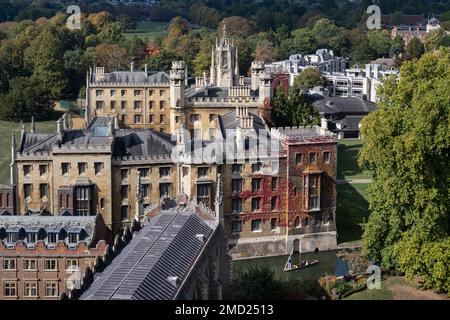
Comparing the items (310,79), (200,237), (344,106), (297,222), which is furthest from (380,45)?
(200,237)

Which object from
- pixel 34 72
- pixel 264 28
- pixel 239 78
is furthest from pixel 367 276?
pixel 264 28

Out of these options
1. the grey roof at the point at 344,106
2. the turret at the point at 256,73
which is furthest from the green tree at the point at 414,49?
the turret at the point at 256,73

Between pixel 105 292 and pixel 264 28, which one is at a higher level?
pixel 264 28

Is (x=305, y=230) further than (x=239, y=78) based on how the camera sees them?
No

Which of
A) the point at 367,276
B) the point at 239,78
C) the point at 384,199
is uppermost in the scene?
the point at 239,78

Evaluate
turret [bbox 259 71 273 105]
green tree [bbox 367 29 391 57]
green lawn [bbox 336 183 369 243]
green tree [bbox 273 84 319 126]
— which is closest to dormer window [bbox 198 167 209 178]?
green lawn [bbox 336 183 369 243]

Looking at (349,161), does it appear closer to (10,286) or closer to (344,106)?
(344,106)

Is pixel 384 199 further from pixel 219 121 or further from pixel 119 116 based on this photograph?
pixel 119 116
